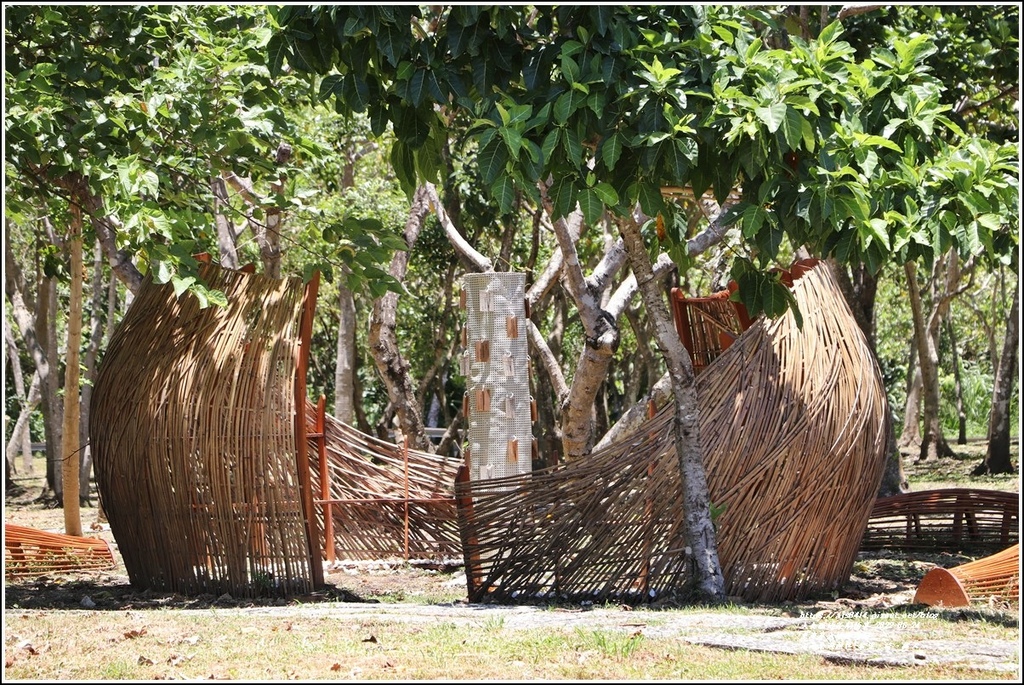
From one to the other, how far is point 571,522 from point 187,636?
2827 mm

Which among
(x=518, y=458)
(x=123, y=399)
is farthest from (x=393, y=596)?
(x=123, y=399)

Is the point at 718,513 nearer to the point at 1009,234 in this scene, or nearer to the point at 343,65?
the point at 1009,234

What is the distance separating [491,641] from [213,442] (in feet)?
10.8

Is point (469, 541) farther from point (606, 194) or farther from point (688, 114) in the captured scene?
point (688, 114)

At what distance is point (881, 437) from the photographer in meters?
8.18

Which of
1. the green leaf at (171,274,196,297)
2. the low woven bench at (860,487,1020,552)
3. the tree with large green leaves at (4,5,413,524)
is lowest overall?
the low woven bench at (860,487,1020,552)

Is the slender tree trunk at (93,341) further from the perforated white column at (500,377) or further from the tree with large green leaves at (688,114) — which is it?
the tree with large green leaves at (688,114)

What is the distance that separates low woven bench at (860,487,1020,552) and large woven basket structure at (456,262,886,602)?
2.91m

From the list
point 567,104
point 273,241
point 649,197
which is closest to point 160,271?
point 567,104

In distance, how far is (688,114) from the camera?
6.31m

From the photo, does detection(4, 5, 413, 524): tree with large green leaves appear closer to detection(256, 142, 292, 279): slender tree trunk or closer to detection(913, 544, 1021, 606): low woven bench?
detection(256, 142, 292, 279): slender tree trunk

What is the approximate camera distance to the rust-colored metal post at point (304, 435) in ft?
27.6

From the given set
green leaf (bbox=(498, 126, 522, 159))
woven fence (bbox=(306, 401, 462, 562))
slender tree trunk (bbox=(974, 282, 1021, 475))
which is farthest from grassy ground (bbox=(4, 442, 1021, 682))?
slender tree trunk (bbox=(974, 282, 1021, 475))

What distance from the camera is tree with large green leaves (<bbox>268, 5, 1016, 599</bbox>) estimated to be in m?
6.24
